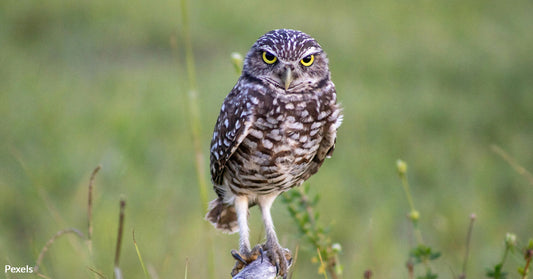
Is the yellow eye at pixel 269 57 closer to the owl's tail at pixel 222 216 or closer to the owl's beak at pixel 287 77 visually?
the owl's beak at pixel 287 77

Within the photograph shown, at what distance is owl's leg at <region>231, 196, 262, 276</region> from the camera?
9.36ft

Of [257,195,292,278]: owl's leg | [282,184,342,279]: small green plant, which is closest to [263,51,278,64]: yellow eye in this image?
[282,184,342,279]: small green plant

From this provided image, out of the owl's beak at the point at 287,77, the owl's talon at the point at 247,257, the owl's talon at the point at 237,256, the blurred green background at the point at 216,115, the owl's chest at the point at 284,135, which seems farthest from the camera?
the blurred green background at the point at 216,115

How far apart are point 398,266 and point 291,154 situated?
2683mm

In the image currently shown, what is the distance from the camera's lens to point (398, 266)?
5031 mm

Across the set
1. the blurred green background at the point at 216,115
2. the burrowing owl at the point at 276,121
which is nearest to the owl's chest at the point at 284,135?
the burrowing owl at the point at 276,121

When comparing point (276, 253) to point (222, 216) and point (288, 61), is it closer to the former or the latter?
point (222, 216)

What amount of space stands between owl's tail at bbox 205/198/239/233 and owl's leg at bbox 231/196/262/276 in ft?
0.69

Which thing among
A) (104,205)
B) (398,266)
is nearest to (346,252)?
(398,266)

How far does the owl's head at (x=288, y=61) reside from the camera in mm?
2486

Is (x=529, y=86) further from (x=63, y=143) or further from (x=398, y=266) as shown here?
(x=63, y=143)

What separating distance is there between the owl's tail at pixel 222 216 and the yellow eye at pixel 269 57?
103cm

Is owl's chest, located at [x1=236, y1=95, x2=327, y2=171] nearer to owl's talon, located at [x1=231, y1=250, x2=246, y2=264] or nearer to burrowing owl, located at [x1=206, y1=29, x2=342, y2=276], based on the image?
burrowing owl, located at [x1=206, y1=29, x2=342, y2=276]

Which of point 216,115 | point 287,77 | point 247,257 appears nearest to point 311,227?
point 247,257
